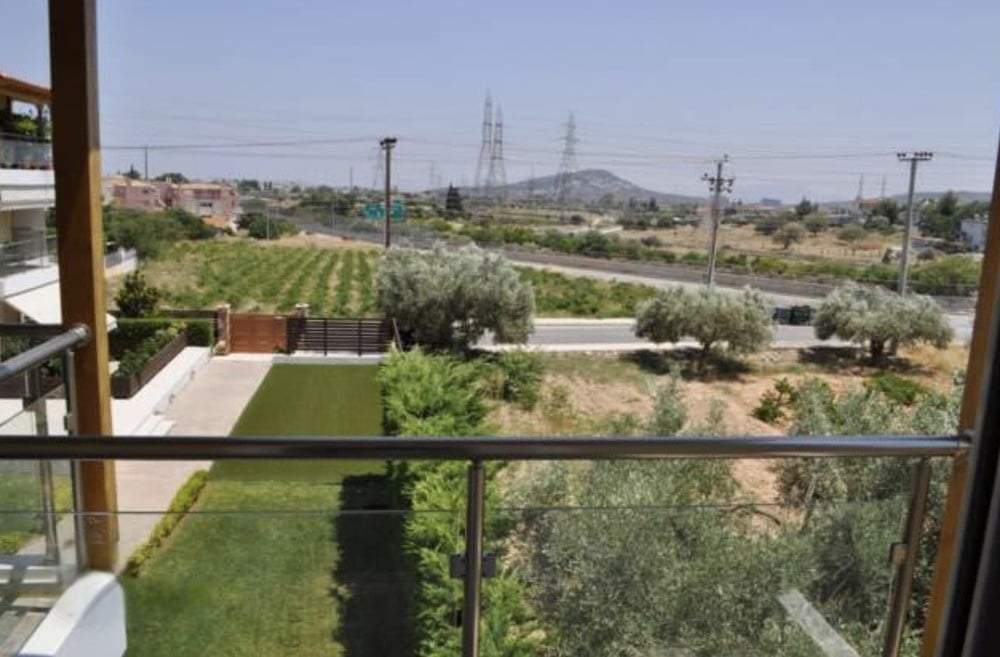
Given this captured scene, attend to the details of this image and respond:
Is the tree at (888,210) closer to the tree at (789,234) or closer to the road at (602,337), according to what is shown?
the road at (602,337)

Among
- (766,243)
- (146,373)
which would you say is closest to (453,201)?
(766,243)

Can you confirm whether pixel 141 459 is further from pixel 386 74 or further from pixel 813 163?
pixel 813 163

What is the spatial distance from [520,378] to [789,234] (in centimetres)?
2357

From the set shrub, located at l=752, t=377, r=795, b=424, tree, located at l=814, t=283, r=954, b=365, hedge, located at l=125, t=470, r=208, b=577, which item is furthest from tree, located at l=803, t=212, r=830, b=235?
hedge, located at l=125, t=470, r=208, b=577

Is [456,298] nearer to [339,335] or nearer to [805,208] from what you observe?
[339,335]

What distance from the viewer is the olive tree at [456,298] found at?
1766 centimetres

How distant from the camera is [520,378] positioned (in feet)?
51.4

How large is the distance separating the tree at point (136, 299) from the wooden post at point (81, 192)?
56.1ft

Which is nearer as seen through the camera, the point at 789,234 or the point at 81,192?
the point at 81,192

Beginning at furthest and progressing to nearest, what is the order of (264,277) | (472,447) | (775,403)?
(264,277) < (775,403) < (472,447)

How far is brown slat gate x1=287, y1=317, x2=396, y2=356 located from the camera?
17.9 meters

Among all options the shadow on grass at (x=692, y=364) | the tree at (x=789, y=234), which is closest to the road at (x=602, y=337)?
the shadow on grass at (x=692, y=364)

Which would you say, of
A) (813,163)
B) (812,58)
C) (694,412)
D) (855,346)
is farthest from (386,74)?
(813,163)

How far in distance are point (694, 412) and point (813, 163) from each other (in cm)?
3096
